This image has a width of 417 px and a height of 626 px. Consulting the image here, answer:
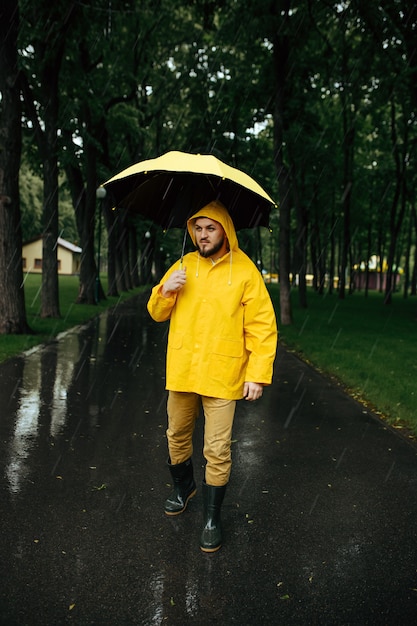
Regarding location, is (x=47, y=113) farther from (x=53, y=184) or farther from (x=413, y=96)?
(x=413, y=96)

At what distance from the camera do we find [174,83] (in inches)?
951

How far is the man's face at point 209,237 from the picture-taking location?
3654 mm

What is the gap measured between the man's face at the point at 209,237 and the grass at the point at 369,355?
3773mm

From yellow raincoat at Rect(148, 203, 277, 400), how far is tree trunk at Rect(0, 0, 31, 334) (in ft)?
30.2

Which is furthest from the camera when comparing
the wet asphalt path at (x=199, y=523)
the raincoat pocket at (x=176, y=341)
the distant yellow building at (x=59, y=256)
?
the distant yellow building at (x=59, y=256)

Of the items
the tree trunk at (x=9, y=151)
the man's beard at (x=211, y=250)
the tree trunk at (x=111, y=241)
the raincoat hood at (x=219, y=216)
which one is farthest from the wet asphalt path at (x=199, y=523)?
the tree trunk at (x=111, y=241)

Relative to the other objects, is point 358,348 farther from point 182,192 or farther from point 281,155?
point 182,192

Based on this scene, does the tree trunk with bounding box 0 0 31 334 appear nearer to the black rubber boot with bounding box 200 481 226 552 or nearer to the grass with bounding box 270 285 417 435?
the grass with bounding box 270 285 417 435

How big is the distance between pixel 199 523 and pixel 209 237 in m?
1.94

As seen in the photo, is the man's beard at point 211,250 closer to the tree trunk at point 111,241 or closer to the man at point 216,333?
the man at point 216,333

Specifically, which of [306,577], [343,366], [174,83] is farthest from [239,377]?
[174,83]

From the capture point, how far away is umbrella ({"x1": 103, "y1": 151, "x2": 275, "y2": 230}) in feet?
11.9

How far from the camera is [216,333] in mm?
3621

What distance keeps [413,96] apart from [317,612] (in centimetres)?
1720
